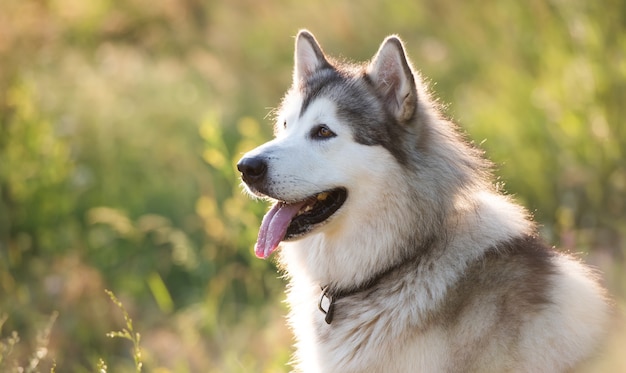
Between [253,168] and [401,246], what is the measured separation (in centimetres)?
74

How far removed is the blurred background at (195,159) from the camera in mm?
6137

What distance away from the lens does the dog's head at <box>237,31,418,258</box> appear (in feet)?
12.7

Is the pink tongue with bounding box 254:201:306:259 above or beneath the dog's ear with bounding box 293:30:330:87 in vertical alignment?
beneath

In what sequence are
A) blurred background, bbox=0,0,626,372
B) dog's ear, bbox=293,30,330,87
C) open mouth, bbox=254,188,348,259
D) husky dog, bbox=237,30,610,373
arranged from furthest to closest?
1. blurred background, bbox=0,0,626,372
2. dog's ear, bbox=293,30,330,87
3. open mouth, bbox=254,188,348,259
4. husky dog, bbox=237,30,610,373

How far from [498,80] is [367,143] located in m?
4.81

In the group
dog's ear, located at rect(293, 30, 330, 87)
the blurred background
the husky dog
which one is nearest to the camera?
the husky dog

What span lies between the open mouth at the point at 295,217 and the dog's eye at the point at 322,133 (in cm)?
26

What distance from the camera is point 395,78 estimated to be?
13.0 ft

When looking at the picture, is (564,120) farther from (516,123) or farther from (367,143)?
(367,143)

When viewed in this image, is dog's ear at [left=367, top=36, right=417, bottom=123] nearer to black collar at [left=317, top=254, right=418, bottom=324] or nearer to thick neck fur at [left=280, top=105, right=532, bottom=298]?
thick neck fur at [left=280, top=105, right=532, bottom=298]

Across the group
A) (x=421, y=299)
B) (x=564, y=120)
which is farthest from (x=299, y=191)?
(x=564, y=120)

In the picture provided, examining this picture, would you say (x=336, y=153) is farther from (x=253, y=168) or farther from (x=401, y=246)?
(x=401, y=246)

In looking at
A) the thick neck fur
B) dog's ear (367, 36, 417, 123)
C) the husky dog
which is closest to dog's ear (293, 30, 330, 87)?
the husky dog

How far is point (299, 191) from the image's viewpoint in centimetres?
388
